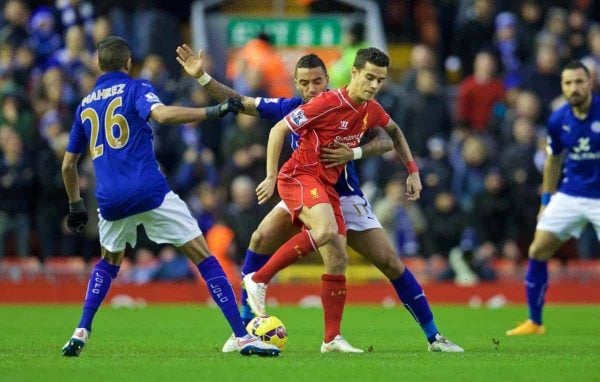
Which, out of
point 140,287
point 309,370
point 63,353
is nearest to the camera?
point 309,370

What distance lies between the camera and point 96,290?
10.2m

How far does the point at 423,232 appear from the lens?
18359 mm

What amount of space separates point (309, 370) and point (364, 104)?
2.42 meters

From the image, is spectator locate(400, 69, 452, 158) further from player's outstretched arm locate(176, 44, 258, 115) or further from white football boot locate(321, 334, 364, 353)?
white football boot locate(321, 334, 364, 353)

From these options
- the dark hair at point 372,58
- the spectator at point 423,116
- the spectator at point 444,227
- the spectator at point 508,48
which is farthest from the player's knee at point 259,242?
the spectator at point 508,48

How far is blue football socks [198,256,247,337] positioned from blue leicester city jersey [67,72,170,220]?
23.4 inches

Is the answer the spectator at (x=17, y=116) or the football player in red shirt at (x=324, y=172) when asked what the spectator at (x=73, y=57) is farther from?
the football player in red shirt at (x=324, y=172)

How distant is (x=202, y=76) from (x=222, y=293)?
1719 millimetres

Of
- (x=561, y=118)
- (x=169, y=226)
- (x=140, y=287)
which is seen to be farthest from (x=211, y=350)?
(x=140, y=287)

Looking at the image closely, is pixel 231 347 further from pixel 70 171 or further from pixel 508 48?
pixel 508 48

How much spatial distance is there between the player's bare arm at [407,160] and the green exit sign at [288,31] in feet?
32.8

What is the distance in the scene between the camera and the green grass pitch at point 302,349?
8.85 m

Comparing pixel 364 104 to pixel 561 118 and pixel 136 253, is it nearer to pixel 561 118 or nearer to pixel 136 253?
pixel 561 118

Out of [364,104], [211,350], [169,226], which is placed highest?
[364,104]
